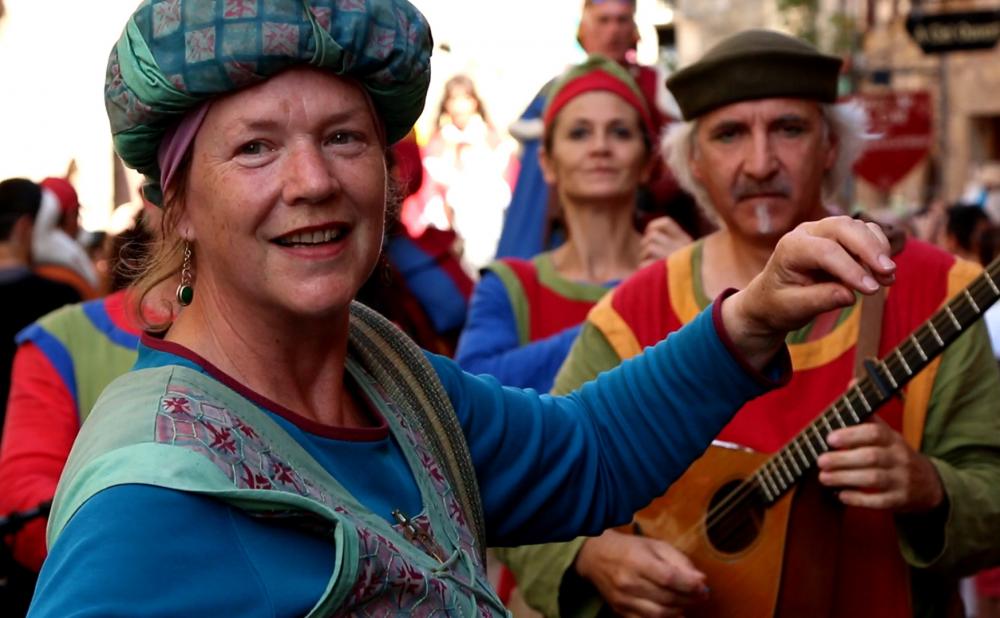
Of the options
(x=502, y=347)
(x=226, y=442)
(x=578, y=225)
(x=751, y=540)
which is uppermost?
(x=226, y=442)

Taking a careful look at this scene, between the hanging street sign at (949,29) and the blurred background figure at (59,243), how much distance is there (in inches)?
564

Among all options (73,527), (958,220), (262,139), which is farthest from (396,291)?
(958,220)

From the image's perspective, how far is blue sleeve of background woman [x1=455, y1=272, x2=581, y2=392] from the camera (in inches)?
187

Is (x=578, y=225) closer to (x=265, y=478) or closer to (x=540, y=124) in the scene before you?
(x=540, y=124)

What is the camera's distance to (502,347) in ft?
16.3

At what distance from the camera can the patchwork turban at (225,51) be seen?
2.31 metres

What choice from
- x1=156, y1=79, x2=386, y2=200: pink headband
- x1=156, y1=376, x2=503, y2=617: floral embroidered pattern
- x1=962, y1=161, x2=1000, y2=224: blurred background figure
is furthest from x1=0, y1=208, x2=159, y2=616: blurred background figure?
x1=962, y1=161, x2=1000, y2=224: blurred background figure

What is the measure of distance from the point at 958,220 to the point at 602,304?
19.1 ft

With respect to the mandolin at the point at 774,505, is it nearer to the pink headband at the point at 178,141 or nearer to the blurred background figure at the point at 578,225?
the blurred background figure at the point at 578,225

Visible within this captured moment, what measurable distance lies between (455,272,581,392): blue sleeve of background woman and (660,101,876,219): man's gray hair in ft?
2.17

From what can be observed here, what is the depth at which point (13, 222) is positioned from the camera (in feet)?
22.3

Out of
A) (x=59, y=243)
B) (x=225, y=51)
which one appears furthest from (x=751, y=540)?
(x=59, y=243)

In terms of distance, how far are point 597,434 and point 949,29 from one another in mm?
18472

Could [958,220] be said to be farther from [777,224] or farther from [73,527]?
[73,527]
